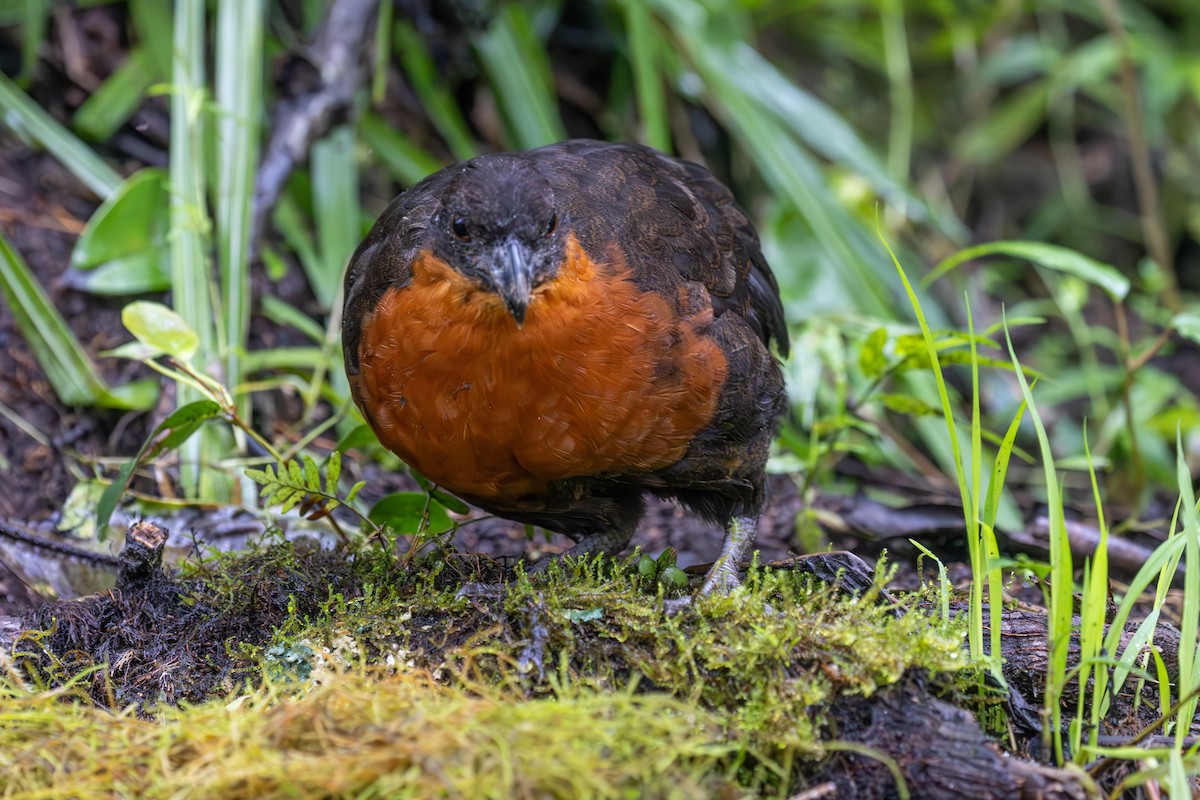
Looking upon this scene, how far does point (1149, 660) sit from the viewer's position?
3.05 meters

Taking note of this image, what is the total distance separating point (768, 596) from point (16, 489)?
2829mm

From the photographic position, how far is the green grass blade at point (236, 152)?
447 cm

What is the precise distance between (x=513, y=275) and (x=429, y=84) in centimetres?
350

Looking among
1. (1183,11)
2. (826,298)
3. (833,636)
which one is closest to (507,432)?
(833,636)

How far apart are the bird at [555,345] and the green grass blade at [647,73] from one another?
7.91 ft

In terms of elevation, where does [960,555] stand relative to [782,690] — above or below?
below

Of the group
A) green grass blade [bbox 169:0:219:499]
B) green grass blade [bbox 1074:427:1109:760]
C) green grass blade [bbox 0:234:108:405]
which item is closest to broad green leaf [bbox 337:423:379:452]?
green grass blade [bbox 169:0:219:499]

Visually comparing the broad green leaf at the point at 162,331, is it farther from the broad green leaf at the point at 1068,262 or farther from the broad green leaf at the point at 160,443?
the broad green leaf at the point at 1068,262

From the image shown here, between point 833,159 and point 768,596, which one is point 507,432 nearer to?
point 768,596

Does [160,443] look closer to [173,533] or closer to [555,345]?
[173,533]

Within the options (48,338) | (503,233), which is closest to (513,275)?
(503,233)

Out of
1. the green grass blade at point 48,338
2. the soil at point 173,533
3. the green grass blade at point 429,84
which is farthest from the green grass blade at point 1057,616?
the green grass blade at point 429,84

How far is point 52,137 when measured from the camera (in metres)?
5.14

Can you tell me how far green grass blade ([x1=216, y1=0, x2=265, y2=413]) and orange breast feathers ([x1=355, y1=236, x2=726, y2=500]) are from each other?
1394mm
